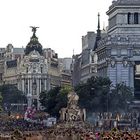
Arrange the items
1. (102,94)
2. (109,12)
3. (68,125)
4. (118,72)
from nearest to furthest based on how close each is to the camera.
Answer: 1. (68,125)
2. (102,94)
3. (118,72)
4. (109,12)

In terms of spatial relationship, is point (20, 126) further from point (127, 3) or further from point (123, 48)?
point (127, 3)

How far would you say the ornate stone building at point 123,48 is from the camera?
172 metres

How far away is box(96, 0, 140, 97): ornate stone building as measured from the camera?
17188 cm

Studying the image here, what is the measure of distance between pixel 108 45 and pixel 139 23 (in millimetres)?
10732

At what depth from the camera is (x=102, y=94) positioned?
496ft

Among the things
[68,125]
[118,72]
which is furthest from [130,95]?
[68,125]

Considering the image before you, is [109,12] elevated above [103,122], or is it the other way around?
[109,12]

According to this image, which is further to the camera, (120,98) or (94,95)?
(120,98)

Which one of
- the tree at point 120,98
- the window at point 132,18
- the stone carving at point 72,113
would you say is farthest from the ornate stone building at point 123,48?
the stone carving at point 72,113

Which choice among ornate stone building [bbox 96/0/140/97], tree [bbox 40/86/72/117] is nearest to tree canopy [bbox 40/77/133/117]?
tree [bbox 40/86/72/117]

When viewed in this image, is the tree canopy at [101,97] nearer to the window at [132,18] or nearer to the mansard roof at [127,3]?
the window at [132,18]

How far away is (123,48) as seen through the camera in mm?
172750

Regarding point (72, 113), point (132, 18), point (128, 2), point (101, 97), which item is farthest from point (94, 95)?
point (72, 113)

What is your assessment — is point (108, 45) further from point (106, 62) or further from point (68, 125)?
point (68, 125)
